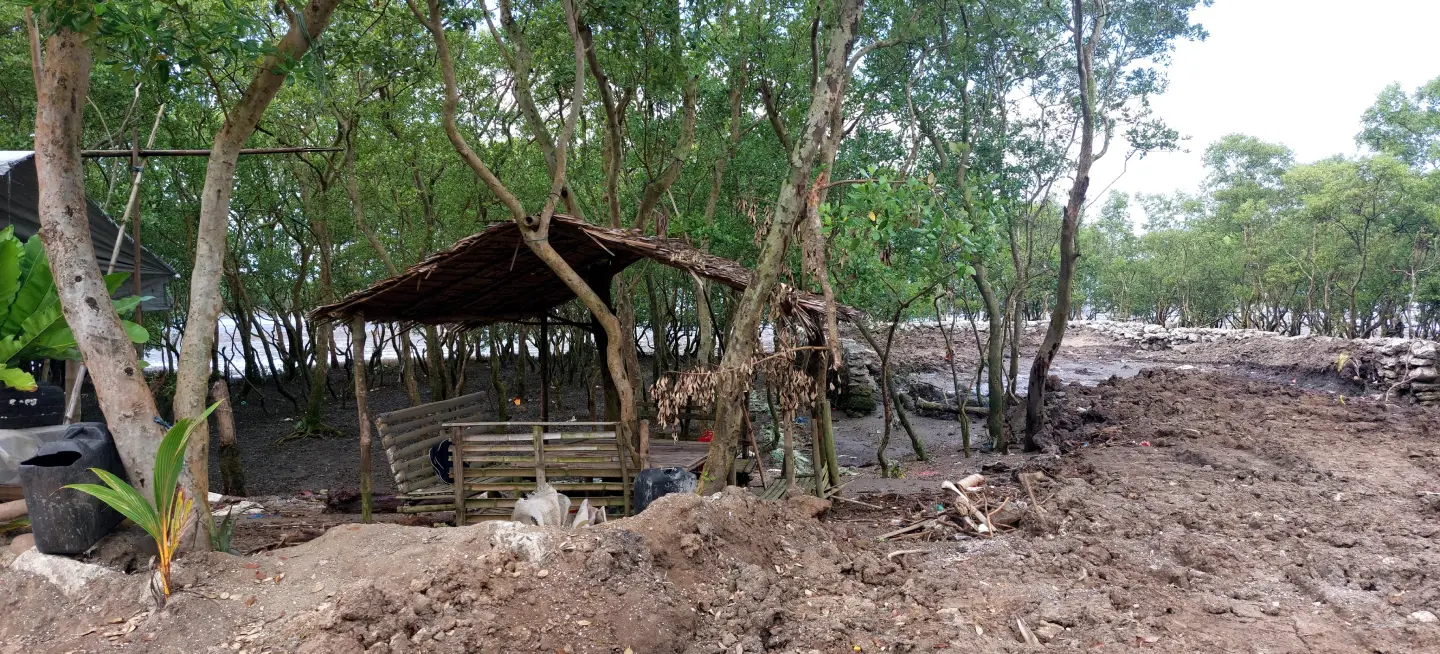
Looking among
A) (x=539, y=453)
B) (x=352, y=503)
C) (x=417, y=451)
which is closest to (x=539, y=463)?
(x=539, y=453)

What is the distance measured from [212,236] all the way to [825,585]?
410 centimetres

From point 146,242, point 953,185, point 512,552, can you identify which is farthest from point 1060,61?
point 146,242

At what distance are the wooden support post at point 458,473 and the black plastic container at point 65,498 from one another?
7.84 ft

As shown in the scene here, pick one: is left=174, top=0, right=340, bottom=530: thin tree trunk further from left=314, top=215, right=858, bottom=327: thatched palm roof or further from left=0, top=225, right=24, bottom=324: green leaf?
left=314, top=215, right=858, bottom=327: thatched palm roof

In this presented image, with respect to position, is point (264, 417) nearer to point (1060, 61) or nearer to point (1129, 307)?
point (1060, 61)

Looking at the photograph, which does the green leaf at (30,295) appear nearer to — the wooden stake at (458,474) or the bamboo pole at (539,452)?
the wooden stake at (458,474)

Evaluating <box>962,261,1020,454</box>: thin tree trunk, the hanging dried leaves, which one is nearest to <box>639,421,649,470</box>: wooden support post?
the hanging dried leaves

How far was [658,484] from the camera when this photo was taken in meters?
5.89

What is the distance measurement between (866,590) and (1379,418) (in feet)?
35.1

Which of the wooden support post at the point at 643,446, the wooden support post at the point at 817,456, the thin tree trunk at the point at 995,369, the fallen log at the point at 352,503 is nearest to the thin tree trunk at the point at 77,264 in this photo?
the wooden support post at the point at 643,446

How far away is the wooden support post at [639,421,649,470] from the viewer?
20.7ft

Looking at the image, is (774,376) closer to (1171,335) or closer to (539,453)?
(539,453)

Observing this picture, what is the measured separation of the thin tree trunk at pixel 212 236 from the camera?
449cm

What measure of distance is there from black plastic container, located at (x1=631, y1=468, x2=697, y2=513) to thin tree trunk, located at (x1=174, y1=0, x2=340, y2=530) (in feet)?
8.89
